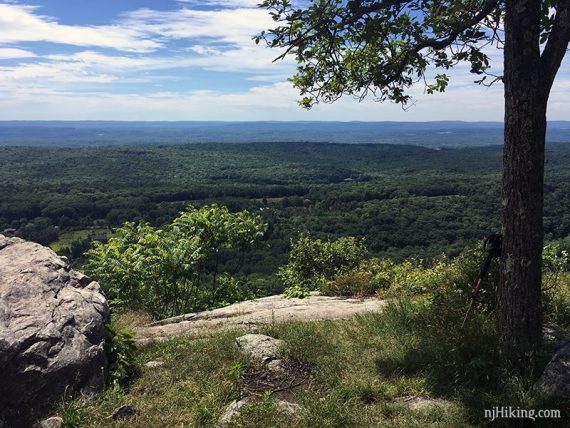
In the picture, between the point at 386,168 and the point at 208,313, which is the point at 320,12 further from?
the point at 386,168

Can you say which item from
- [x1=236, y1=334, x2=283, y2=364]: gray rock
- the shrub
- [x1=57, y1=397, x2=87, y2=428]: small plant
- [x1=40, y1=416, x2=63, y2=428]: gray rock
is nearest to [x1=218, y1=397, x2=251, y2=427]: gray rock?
[x1=236, y1=334, x2=283, y2=364]: gray rock

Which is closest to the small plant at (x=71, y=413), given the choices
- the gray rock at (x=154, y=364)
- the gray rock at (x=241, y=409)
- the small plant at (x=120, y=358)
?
the small plant at (x=120, y=358)

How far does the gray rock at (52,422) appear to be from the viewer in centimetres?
424

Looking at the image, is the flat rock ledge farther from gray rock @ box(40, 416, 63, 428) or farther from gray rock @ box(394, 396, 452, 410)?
gray rock @ box(394, 396, 452, 410)

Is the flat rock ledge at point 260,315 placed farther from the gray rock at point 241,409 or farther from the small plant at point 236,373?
the gray rock at point 241,409

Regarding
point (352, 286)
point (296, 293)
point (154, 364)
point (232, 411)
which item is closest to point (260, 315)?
point (296, 293)

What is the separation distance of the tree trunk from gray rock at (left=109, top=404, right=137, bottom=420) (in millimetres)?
4024

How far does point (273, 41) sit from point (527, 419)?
4.89 m

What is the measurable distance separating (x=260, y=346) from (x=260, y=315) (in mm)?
2570

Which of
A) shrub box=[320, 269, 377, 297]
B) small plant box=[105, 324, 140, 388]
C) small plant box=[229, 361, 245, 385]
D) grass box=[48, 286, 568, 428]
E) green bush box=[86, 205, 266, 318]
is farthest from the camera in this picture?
shrub box=[320, 269, 377, 297]

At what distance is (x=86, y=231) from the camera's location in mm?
75062

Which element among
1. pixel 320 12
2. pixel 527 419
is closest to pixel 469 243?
pixel 527 419

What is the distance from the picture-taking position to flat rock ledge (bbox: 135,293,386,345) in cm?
738

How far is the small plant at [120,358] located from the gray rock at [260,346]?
1376mm
